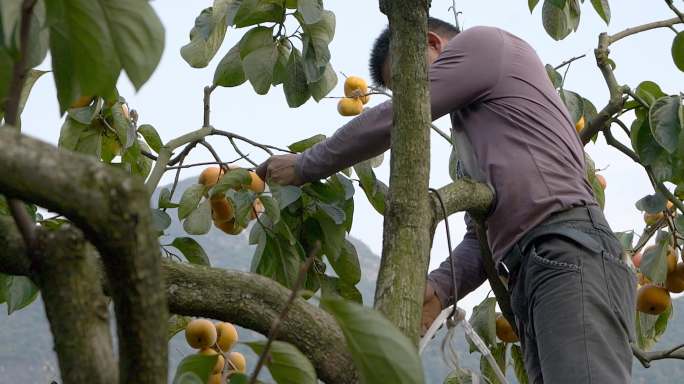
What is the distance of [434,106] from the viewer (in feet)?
5.87

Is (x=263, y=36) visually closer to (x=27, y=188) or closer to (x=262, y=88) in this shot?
(x=262, y=88)

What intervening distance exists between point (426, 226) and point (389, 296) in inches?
4.4

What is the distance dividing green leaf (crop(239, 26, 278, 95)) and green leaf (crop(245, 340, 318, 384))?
1.17 meters

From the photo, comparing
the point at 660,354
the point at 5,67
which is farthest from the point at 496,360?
the point at 5,67

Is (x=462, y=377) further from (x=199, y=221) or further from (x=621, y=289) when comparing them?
(x=199, y=221)

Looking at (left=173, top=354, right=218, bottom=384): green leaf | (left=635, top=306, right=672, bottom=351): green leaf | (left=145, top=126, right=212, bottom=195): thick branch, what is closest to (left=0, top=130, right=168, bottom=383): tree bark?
(left=173, top=354, right=218, bottom=384): green leaf

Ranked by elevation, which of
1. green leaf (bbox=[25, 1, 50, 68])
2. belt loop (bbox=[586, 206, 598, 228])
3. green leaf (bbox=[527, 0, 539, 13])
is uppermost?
green leaf (bbox=[25, 1, 50, 68])

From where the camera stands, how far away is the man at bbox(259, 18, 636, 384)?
1648mm

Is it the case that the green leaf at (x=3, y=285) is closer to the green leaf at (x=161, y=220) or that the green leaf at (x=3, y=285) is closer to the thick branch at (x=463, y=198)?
the green leaf at (x=161, y=220)

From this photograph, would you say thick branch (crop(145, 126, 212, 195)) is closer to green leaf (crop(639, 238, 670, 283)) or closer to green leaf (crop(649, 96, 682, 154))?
green leaf (crop(649, 96, 682, 154))

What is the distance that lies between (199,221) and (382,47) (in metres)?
0.75

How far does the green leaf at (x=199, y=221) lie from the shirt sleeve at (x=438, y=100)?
20cm

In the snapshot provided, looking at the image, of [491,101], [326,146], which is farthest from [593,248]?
[326,146]

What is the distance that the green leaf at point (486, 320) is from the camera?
239 cm
